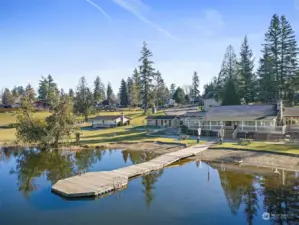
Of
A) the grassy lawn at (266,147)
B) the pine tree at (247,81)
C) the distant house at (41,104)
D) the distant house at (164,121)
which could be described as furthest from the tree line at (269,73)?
the distant house at (41,104)

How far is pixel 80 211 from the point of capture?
16.3 m

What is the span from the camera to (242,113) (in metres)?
40.5

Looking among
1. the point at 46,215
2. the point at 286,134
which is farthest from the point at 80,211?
the point at 286,134

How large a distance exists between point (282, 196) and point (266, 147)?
13317 millimetres

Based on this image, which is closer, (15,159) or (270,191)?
(270,191)

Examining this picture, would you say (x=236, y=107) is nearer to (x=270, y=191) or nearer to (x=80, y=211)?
(x=270, y=191)

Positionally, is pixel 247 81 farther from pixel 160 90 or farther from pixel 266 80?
pixel 160 90

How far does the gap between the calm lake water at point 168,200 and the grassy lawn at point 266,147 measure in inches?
233

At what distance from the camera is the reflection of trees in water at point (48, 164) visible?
79.1 ft

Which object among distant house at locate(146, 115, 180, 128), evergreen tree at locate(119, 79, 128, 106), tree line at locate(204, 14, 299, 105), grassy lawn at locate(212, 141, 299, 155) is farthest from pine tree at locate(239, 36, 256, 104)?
evergreen tree at locate(119, 79, 128, 106)

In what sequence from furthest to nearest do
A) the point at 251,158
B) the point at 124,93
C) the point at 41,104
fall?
1. the point at 124,93
2. the point at 41,104
3. the point at 251,158

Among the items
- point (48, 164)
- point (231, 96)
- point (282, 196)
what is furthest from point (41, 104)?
point (282, 196)

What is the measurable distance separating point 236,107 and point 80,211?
32.8 meters

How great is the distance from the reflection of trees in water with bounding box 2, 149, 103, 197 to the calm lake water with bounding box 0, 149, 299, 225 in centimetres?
11
